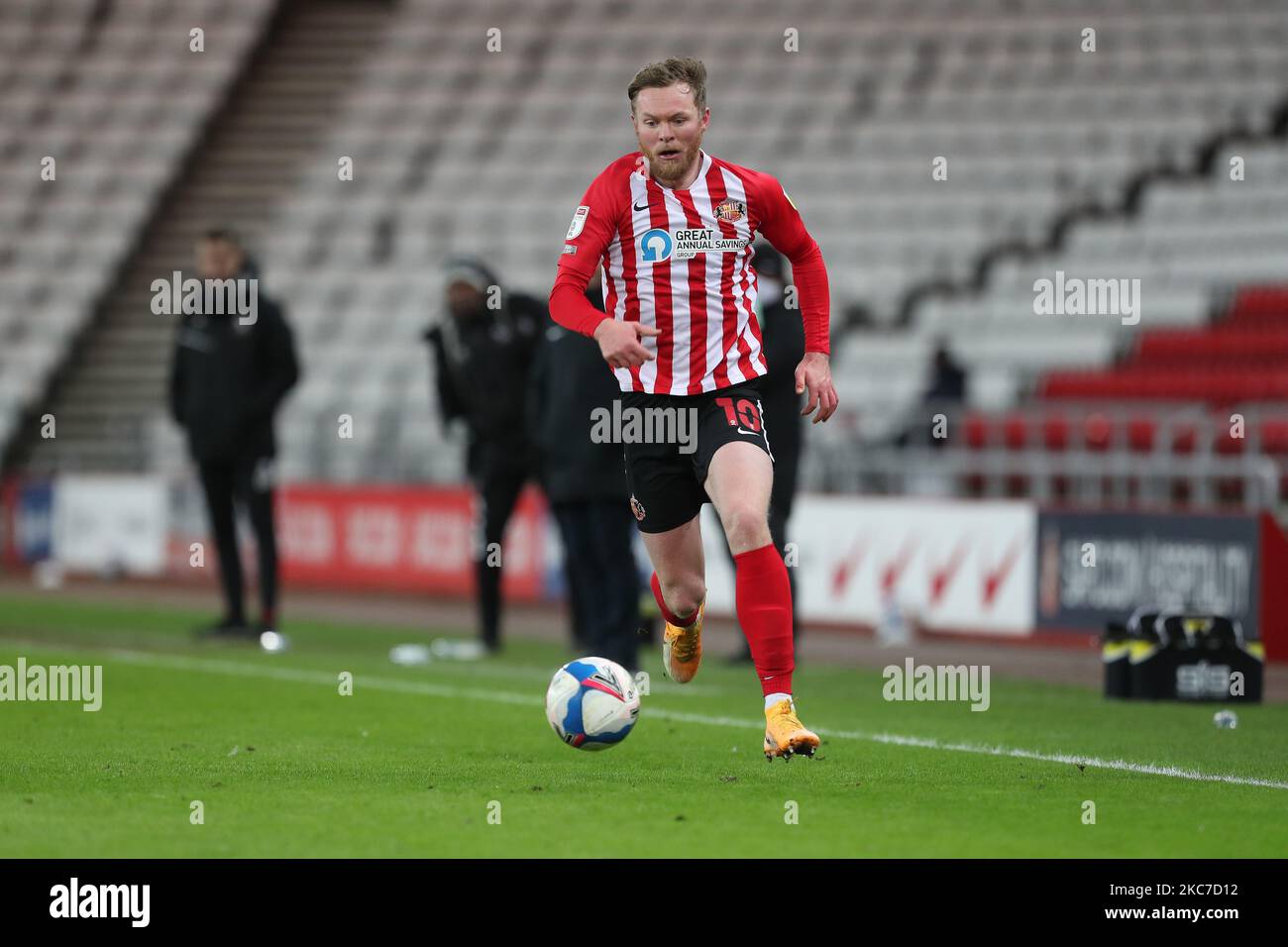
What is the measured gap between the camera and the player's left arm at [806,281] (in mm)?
6809

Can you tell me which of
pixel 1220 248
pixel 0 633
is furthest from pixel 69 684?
pixel 1220 248

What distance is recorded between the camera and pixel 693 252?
6941 millimetres

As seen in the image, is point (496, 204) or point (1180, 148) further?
point (496, 204)

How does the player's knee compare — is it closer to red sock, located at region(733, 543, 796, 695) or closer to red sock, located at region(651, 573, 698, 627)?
red sock, located at region(733, 543, 796, 695)

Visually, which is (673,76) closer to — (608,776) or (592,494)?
(608,776)

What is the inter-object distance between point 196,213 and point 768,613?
896 inches

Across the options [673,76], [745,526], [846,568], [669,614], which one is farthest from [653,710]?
[846,568]

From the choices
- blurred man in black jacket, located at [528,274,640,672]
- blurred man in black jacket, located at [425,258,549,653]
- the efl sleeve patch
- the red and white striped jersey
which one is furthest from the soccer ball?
blurred man in black jacket, located at [425,258,549,653]

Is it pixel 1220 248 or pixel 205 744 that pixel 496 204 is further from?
pixel 205 744

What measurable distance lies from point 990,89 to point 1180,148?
10.1 ft

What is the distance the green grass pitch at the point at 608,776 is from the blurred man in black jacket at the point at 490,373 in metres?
2.27

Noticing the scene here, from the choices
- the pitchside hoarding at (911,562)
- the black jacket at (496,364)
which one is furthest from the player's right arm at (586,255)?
the pitchside hoarding at (911,562)

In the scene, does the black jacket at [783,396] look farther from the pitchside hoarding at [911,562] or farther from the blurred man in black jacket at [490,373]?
the pitchside hoarding at [911,562]

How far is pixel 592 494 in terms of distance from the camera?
1066cm
